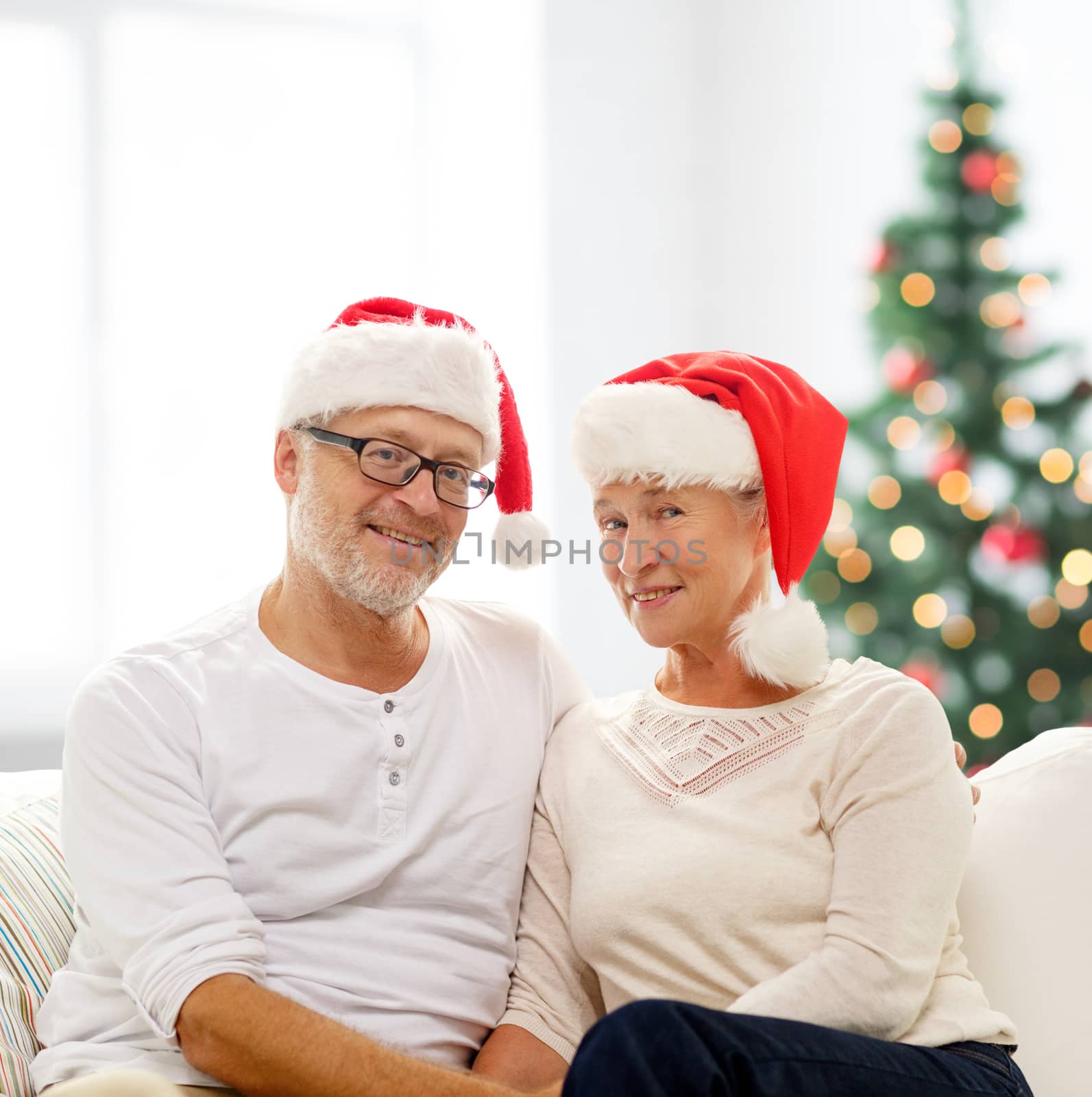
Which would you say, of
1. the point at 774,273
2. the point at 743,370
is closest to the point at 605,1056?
the point at 743,370

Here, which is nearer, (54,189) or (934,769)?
(934,769)

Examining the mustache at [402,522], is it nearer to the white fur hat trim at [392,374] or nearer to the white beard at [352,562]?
the white beard at [352,562]

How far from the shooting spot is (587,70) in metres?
4.26

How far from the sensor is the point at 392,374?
175 centimetres

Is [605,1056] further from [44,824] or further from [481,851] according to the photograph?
[44,824]

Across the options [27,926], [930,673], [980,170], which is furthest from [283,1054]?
[980,170]

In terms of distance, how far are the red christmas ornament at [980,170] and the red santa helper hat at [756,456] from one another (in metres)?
2.07

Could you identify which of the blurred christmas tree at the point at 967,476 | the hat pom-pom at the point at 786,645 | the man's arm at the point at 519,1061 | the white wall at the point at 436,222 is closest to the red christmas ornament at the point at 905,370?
the blurred christmas tree at the point at 967,476

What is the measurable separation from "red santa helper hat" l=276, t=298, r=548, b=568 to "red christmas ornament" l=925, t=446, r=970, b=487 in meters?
1.89

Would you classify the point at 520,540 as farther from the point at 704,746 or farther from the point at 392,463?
the point at 704,746

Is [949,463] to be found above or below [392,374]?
below

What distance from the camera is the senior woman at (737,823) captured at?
1334 mm

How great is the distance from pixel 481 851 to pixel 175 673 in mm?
506

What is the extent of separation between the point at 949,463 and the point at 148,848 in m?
2.63
